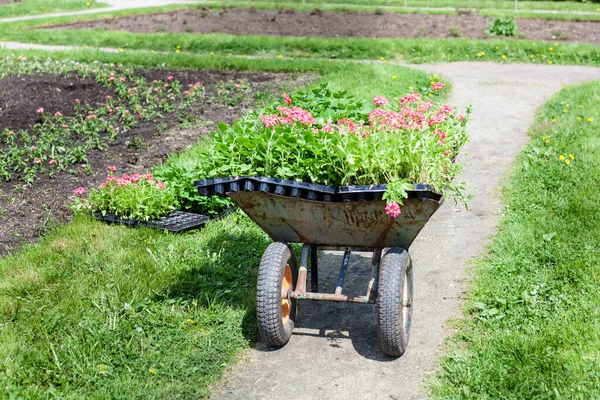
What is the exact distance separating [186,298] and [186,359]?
0.72m

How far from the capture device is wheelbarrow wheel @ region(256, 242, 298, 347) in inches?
158

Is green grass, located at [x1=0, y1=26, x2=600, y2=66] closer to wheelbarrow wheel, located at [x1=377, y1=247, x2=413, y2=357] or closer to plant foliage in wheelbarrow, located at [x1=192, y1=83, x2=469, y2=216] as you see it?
plant foliage in wheelbarrow, located at [x1=192, y1=83, x2=469, y2=216]

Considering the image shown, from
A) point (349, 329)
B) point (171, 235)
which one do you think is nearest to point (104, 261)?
point (171, 235)

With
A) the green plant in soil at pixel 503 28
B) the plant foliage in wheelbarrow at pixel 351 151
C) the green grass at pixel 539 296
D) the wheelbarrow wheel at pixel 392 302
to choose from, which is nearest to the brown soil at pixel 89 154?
the plant foliage in wheelbarrow at pixel 351 151

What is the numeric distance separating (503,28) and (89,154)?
9.89 m

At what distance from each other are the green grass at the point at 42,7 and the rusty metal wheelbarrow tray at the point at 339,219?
1665cm

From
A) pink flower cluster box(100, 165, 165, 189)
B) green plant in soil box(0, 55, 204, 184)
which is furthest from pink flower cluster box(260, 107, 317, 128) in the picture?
green plant in soil box(0, 55, 204, 184)

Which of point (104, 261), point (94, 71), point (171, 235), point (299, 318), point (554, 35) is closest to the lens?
point (299, 318)

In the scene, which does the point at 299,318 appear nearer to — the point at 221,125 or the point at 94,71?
the point at 221,125

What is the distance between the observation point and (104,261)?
5012 millimetres

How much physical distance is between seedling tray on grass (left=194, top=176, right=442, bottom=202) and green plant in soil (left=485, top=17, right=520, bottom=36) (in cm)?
1159

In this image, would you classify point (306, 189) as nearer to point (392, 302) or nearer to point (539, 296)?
point (392, 302)

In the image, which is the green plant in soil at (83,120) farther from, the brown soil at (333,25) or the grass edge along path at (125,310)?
the brown soil at (333,25)

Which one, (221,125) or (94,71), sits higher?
(221,125)
